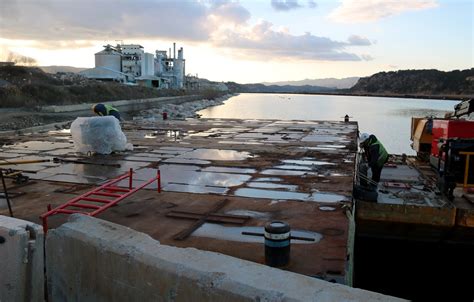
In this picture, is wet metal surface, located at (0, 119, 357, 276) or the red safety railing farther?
the red safety railing

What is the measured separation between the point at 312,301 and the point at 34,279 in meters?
3.15

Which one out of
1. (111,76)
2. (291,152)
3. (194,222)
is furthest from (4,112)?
(111,76)

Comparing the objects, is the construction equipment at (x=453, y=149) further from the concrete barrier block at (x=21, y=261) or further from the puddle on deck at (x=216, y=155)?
the concrete barrier block at (x=21, y=261)

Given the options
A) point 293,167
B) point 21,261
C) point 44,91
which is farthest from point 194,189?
point 44,91

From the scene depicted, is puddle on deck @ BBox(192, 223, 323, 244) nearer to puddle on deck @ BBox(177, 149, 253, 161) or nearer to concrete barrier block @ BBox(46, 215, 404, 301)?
concrete barrier block @ BBox(46, 215, 404, 301)

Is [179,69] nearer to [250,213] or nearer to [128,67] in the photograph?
[128,67]

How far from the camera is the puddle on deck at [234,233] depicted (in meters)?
5.99

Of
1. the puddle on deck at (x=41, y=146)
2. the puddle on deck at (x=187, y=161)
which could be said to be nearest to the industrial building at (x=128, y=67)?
the puddle on deck at (x=41, y=146)

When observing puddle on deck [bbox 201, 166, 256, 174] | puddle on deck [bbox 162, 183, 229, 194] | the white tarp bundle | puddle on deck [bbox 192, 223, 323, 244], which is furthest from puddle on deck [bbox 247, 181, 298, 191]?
the white tarp bundle

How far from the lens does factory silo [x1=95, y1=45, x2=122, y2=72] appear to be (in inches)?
3571

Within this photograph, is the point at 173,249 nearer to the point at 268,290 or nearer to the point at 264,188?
the point at 268,290

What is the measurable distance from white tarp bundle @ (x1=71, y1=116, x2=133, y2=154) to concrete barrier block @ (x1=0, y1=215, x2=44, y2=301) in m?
7.56

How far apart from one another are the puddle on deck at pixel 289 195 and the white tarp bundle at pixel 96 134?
522 centimetres

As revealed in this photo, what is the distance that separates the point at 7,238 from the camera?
4527 millimetres
